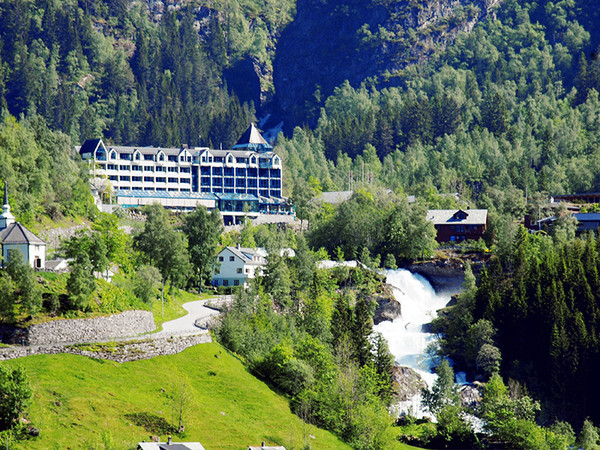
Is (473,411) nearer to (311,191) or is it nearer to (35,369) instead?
(35,369)

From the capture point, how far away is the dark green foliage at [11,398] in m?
71.6

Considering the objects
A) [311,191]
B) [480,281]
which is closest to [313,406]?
[480,281]

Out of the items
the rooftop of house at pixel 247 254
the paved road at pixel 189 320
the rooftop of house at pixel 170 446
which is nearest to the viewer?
the rooftop of house at pixel 170 446

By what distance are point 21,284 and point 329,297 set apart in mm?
57255

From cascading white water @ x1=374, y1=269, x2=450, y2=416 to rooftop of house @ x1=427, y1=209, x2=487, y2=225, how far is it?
17.2 m

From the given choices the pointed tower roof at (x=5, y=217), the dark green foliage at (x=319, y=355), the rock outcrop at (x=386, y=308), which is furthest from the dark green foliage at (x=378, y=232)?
the pointed tower roof at (x=5, y=217)

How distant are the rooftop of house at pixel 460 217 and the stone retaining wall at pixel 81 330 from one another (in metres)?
79.1

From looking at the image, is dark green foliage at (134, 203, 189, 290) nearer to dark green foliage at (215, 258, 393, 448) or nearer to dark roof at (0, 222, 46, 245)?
dark green foliage at (215, 258, 393, 448)

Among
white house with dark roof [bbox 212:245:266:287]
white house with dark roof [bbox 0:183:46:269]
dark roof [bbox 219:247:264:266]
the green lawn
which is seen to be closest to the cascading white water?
white house with dark roof [bbox 212:245:266:287]

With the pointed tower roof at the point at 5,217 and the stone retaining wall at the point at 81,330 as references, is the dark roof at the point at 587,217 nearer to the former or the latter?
the stone retaining wall at the point at 81,330

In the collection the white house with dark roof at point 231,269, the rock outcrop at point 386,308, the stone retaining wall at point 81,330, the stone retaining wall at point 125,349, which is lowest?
the rock outcrop at point 386,308

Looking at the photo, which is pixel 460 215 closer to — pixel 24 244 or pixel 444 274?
pixel 444 274

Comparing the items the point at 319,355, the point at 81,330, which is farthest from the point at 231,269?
the point at 81,330

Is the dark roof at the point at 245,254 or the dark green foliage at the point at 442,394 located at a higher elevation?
the dark roof at the point at 245,254
